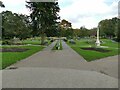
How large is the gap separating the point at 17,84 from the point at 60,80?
170cm

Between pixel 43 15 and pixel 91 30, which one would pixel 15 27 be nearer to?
pixel 43 15

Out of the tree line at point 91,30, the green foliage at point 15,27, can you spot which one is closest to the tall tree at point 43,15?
the green foliage at point 15,27

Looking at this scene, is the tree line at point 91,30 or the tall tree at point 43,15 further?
the tree line at point 91,30

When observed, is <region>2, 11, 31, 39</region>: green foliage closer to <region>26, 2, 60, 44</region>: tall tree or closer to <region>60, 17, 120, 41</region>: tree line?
<region>26, 2, 60, 44</region>: tall tree

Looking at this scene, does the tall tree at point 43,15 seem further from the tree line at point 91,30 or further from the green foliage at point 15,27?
the tree line at point 91,30

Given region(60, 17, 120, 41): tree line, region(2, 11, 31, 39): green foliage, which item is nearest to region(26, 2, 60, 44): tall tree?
region(2, 11, 31, 39): green foliage

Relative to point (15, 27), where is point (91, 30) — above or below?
above

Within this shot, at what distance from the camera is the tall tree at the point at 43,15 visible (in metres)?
54.4

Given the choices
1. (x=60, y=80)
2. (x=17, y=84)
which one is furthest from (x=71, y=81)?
(x=17, y=84)

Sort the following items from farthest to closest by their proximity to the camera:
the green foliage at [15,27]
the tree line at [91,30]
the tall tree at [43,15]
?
the tree line at [91,30], the green foliage at [15,27], the tall tree at [43,15]

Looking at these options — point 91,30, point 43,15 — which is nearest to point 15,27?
point 43,15

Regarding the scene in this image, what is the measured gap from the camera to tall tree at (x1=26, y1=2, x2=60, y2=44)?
178 ft

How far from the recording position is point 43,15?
178 feet

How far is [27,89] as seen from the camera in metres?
7.95
